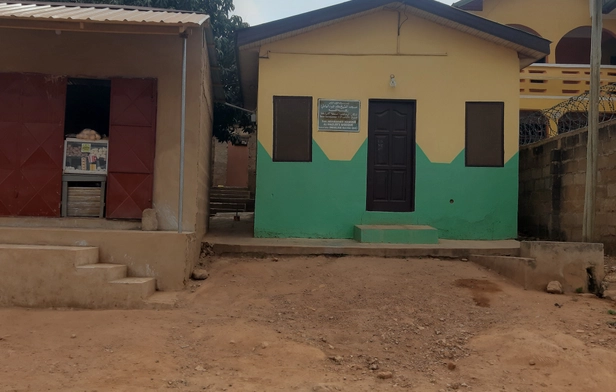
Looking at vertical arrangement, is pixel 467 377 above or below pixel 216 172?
below

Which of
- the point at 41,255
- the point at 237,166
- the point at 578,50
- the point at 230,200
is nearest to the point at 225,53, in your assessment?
the point at 230,200

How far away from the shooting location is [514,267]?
6.04m

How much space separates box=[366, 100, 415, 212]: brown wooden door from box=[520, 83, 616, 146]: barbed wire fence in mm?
Answer: 2790

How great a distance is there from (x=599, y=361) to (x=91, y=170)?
596 centimetres

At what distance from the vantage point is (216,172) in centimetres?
2103

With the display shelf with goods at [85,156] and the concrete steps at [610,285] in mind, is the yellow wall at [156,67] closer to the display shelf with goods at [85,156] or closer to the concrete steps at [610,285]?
the display shelf with goods at [85,156]

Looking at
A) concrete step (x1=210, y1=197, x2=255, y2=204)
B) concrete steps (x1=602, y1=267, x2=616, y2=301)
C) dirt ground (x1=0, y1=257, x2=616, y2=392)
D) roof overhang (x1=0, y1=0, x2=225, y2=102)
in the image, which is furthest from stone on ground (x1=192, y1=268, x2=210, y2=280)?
concrete step (x1=210, y1=197, x2=255, y2=204)

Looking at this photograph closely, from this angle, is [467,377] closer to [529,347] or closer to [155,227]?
[529,347]

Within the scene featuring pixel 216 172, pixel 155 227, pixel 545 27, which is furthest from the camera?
pixel 216 172

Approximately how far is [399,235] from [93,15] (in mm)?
5163

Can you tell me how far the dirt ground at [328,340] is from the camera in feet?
11.6

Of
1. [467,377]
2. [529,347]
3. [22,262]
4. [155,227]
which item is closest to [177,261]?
[155,227]

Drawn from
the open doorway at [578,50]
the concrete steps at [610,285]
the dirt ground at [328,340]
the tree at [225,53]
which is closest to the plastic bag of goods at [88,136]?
the dirt ground at [328,340]

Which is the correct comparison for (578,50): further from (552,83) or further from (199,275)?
(199,275)
